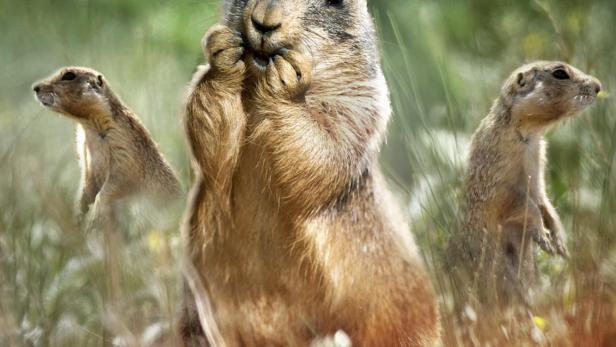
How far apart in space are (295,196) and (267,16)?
678 millimetres

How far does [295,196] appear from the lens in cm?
420

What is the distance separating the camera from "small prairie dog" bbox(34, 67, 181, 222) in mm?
4637

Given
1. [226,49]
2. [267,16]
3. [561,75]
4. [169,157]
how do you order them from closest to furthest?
[267,16], [226,49], [561,75], [169,157]

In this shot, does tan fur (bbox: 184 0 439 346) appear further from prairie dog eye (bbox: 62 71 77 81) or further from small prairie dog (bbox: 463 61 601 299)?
prairie dog eye (bbox: 62 71 77 81)

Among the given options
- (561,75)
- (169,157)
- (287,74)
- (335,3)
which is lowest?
(169,157)

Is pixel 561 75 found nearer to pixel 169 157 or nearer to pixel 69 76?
pixel 169 157

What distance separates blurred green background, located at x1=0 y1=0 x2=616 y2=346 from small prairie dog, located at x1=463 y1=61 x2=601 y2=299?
10 cm

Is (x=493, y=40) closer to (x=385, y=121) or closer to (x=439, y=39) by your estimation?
(x=439, y=39)

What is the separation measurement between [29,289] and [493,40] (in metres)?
3.74

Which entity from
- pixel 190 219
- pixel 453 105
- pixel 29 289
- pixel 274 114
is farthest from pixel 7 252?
pixel 453 105

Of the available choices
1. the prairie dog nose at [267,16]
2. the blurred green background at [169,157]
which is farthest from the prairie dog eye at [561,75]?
the prairie dog nose at [267,16]

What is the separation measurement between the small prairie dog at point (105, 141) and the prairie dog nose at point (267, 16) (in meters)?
0.99

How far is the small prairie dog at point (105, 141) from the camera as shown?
464 centimetres

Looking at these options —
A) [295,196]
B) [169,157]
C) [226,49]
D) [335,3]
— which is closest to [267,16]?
[226,49]
